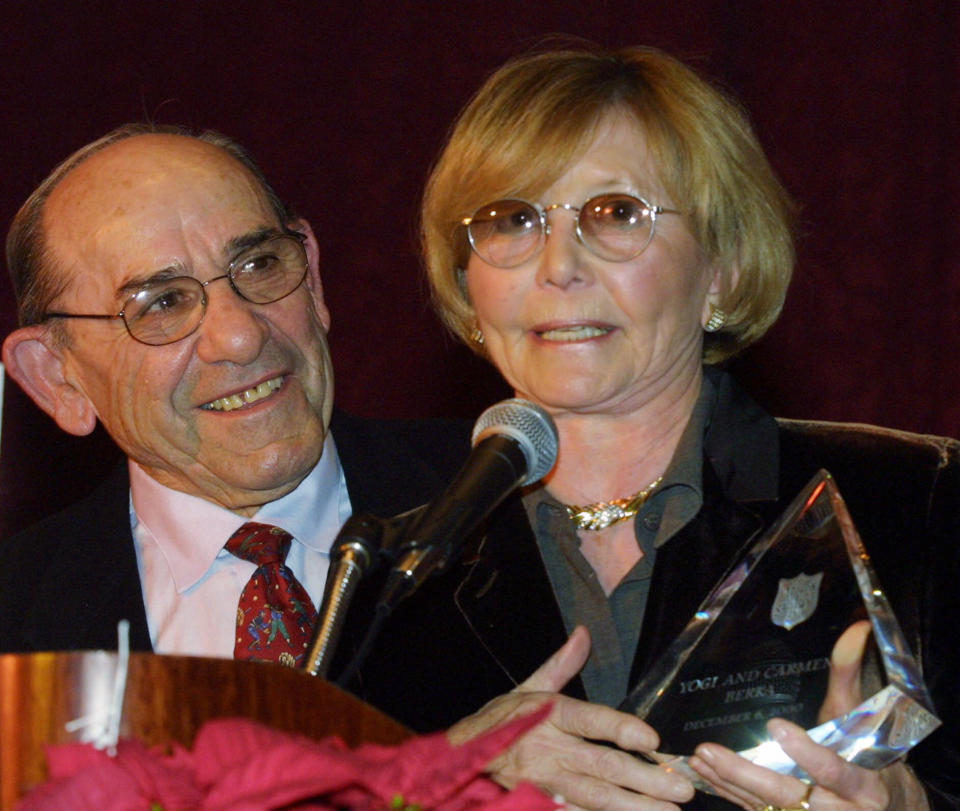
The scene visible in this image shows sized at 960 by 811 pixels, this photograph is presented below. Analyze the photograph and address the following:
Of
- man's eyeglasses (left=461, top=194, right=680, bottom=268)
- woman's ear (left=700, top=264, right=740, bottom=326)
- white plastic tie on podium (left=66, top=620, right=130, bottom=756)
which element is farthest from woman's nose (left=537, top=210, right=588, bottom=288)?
white plastic tie on podium (left=66, top=620, right=130, bottom=756)

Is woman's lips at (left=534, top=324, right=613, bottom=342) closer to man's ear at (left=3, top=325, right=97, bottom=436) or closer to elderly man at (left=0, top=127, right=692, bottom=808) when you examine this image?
elderly man at (left=0, top=127, right=692, bottom=808)

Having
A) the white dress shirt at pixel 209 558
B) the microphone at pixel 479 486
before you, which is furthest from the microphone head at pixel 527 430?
the white dress shirt at pixel 209 558

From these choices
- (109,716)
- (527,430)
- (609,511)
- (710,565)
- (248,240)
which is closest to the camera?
(109,716)

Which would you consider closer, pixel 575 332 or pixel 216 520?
pixel 575 332

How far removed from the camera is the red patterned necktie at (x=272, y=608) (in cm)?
220

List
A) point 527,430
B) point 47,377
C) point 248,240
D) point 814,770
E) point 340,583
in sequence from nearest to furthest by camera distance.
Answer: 1. point 340,583
2. point 814,770
3. point 527,430
4. point 248,240
5. point 47,377

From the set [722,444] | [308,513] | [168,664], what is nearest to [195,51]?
[308,513]

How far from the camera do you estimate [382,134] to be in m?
3.48

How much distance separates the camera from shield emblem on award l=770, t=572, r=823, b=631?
1.38 metres

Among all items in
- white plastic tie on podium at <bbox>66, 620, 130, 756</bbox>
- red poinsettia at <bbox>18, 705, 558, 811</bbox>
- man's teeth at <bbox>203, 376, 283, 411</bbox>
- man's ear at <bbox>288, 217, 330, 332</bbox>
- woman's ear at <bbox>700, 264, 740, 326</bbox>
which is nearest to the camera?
red poinsettia at <bbox>18, 705, 558, 811</bbox>

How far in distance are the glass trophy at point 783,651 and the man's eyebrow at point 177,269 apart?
47.8 inches

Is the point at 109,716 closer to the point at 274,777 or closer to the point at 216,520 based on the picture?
the point at 274,777

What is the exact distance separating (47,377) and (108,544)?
335mm

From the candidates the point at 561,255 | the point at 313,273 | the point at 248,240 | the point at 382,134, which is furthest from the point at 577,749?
the point at 382,134
